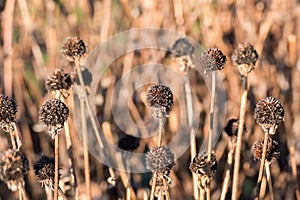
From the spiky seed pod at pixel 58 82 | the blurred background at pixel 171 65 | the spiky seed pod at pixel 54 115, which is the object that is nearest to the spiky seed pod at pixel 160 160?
the spiky seed pod at pixel 54 115

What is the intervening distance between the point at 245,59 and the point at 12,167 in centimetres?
57

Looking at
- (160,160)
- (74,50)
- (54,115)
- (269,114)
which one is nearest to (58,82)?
(74,50)

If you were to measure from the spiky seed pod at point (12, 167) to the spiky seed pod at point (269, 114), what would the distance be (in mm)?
464

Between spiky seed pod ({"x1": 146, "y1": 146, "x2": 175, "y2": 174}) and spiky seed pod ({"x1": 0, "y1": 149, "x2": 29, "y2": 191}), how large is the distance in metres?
0.26

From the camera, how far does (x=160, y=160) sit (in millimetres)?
1030

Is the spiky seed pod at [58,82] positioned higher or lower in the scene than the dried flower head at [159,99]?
higher

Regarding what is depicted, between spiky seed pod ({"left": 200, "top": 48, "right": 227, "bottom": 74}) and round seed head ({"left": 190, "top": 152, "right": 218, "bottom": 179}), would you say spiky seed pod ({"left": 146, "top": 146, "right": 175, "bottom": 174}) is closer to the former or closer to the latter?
round seed head ({"left": 190, "top": 152, "right": 218, "bottom": 179})

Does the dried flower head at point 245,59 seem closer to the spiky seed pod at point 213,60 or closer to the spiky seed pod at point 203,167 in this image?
the spiky seed pod at point 213,60

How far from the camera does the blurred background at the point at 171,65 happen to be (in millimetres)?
1956

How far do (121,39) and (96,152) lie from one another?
0.75 metres

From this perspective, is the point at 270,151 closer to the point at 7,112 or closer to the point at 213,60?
the point at 213,60

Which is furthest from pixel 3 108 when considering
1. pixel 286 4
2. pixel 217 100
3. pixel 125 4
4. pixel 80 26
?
pixel 286 4

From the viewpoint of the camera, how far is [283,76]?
2.22 m

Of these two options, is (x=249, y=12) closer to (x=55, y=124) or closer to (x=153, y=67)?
(x=153, y=67)
